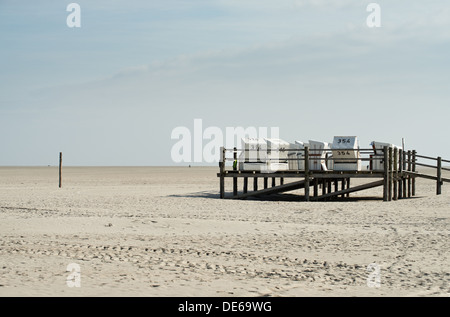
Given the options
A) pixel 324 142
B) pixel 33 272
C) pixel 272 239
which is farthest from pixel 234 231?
pixel 324 142

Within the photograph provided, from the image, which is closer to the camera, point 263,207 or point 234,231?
point 234,231

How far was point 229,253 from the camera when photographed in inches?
425

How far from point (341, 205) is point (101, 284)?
13864mm

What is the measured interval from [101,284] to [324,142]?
16825 millimetres

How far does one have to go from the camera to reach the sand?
8055mm

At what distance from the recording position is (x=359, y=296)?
7.60 m

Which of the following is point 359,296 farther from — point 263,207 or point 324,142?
point 324,142

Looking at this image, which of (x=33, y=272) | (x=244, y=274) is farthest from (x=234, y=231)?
(x=33, y=272)

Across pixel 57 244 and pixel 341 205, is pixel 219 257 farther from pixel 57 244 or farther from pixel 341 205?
pixel 341 205

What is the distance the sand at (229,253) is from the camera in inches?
317

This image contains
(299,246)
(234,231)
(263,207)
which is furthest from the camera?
(263,207)

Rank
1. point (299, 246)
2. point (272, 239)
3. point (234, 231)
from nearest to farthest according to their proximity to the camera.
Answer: point (299, 246), point (272, 239), point (234, 231)
